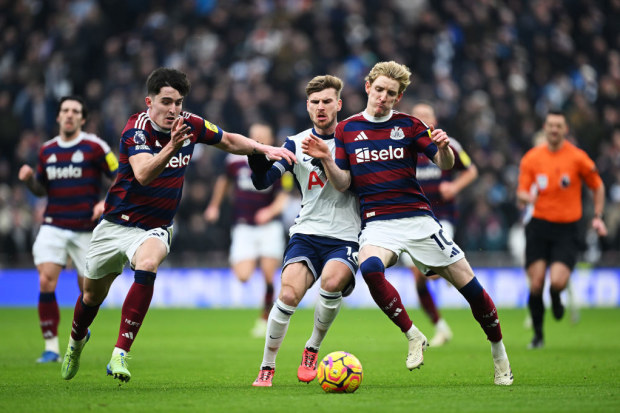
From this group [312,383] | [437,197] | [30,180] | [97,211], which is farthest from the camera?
[437,197]

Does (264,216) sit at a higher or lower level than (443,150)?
higher

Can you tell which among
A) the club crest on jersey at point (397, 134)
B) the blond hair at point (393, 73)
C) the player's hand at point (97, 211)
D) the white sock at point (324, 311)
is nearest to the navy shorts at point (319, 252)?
the white sock at point (324, 311)

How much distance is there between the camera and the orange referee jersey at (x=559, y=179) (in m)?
11.3

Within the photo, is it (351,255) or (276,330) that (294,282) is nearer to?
(276,330)

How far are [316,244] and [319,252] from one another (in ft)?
0.23

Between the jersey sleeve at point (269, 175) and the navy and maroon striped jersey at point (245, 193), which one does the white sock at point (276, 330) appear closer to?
the jersey sleeve at point (269, 175)

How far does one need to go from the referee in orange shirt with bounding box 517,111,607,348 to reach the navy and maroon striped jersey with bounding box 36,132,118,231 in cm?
500

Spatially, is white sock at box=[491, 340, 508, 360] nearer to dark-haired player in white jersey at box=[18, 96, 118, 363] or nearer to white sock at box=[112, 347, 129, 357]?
white sock at box=[112, 347, 129, 357]

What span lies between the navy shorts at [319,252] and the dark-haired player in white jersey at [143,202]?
0.71m

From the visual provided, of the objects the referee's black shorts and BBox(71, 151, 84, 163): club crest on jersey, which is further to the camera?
the referee's black shorts

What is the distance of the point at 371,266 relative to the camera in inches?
280

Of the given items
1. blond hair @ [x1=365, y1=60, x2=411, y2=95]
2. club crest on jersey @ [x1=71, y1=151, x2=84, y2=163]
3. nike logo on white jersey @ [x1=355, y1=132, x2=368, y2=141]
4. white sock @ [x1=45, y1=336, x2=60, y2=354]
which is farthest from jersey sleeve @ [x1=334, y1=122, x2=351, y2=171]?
white sock @ [x1=45, y1=336, x2=60, y2=354]

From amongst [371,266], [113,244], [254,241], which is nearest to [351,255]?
[371,266]

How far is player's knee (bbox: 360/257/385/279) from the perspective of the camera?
7113 mm
